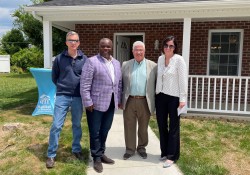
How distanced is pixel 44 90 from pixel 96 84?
3.34m

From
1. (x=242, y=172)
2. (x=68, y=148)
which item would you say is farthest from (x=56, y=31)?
(x=242, y=172)

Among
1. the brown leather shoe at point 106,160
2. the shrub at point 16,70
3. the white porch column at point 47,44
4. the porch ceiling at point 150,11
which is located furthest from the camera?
the shrub at point 16,70

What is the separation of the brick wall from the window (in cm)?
17

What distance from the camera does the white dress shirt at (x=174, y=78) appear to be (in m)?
3.56

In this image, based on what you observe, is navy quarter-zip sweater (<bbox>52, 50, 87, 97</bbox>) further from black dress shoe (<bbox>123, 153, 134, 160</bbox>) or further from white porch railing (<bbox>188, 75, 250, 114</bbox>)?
white porch railing (<bbox>188, 75, 250, 114</bbox>)

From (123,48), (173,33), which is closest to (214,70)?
(173,33)

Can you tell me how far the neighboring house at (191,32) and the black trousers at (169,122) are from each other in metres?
2.93

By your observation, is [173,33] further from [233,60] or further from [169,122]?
[169,122]

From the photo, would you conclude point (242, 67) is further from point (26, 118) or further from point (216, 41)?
point (26, 118)

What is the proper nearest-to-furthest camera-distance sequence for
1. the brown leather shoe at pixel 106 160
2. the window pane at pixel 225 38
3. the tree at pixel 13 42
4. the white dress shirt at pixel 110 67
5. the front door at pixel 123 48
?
1. the white dress shirt at pixel 110 67
2. the brown leather shoe at pixel 106 160
3. the window pane at pixel 225 38
4. the front door at pixel 123 48
5. the tree at pixel 13 42

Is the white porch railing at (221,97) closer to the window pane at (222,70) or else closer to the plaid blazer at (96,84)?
the window pane at (222,70)

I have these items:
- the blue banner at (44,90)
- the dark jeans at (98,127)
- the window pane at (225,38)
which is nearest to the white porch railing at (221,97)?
the window pane at (225,38)

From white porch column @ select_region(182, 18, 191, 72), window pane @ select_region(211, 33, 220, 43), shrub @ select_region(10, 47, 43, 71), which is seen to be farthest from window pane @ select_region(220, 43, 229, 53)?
shrub @ select_region(10, 47, 43, 71)

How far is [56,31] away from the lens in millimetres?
20672
